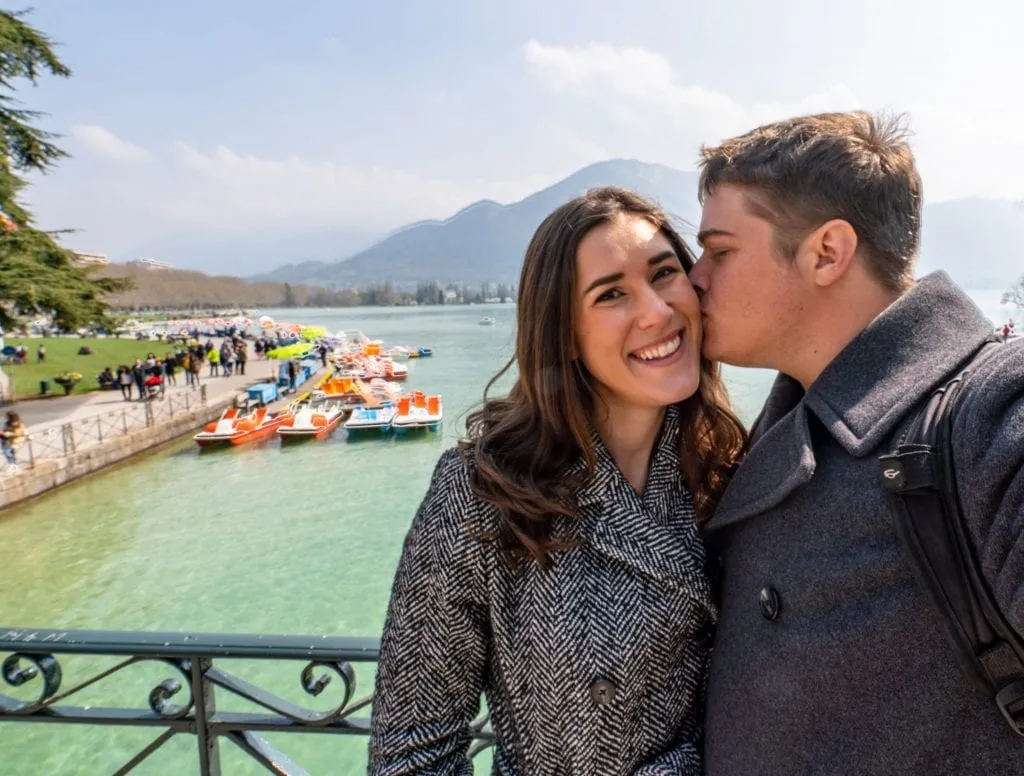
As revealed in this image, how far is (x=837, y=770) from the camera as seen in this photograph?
1175mm

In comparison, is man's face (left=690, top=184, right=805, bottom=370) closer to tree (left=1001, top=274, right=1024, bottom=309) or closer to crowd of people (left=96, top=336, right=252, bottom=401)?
crowd of people (left=96, top=336, right=252, bottom=401)

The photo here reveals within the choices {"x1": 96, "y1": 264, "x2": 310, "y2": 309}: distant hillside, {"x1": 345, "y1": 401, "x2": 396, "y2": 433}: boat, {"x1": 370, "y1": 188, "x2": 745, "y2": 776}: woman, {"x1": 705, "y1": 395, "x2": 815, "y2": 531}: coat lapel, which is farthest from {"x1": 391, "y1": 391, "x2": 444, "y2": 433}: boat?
{"x1": 96, "y1": 264, "x2": 310, "y2": 309}: distant hillside

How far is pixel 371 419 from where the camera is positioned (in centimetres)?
1995

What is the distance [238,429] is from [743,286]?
→ 1905 cm

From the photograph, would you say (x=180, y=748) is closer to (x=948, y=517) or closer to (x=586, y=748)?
(x=586, y=748)

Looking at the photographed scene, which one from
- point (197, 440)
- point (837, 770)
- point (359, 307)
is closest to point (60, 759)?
point (837, 770)

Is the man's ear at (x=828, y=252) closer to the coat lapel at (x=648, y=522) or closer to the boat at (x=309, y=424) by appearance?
the coat lapel at (x=648, y=522)

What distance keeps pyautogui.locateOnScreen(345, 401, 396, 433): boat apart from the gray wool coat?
1885cm

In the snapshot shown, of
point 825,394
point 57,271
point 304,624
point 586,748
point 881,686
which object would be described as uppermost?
point 57,271

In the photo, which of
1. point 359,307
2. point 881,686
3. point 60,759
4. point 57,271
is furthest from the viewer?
point 359,307

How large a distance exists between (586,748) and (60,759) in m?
7.13

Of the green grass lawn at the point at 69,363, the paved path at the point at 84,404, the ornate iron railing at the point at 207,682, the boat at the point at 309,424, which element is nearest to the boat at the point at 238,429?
the boat at the point at 309,424

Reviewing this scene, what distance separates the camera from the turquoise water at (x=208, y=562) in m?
6.66

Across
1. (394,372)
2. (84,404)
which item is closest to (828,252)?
(84,404)
